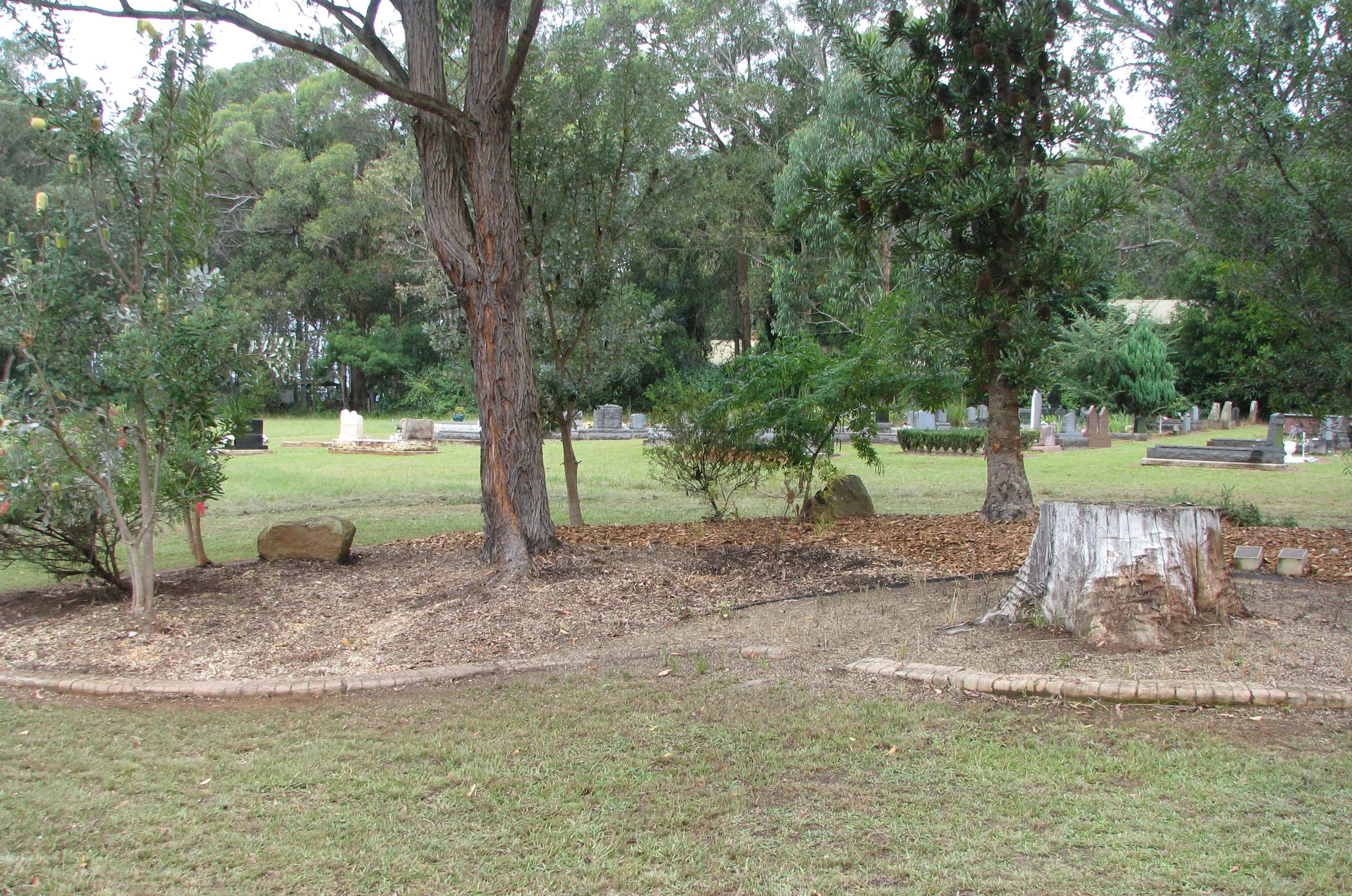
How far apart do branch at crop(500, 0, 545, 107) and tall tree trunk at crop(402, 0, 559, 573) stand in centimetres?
8

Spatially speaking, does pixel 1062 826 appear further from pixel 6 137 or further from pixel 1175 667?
pixel 6 137

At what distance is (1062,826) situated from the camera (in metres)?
3.36

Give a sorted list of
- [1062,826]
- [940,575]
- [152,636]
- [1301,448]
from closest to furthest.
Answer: [1062,826]
[152,636]
[940,575]
[1301,448]

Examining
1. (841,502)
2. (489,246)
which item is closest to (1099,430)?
(841,502)

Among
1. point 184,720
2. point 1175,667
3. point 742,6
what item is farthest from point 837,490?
point 742,6

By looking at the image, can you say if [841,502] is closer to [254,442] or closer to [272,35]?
Answer: [272,35]

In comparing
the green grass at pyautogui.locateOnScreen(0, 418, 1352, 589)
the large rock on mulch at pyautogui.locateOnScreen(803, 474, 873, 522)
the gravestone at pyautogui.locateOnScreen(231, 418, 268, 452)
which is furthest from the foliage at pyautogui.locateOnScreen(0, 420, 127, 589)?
the gravestone at pyautogui.locateOnScreen(231, 418, 268, 452)

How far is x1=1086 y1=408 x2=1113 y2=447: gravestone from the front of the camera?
2712 centimetres

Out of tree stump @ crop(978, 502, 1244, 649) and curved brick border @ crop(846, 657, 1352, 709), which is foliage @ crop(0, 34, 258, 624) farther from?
tree stump @ crop(978, 502, 1244, 649)

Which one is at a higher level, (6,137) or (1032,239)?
(6,137)

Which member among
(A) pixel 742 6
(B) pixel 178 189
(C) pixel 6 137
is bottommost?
(B) pixel 178 189

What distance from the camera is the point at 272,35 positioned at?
6.77 meters

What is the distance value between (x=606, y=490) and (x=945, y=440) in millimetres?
11394

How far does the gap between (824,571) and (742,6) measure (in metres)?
32.6
